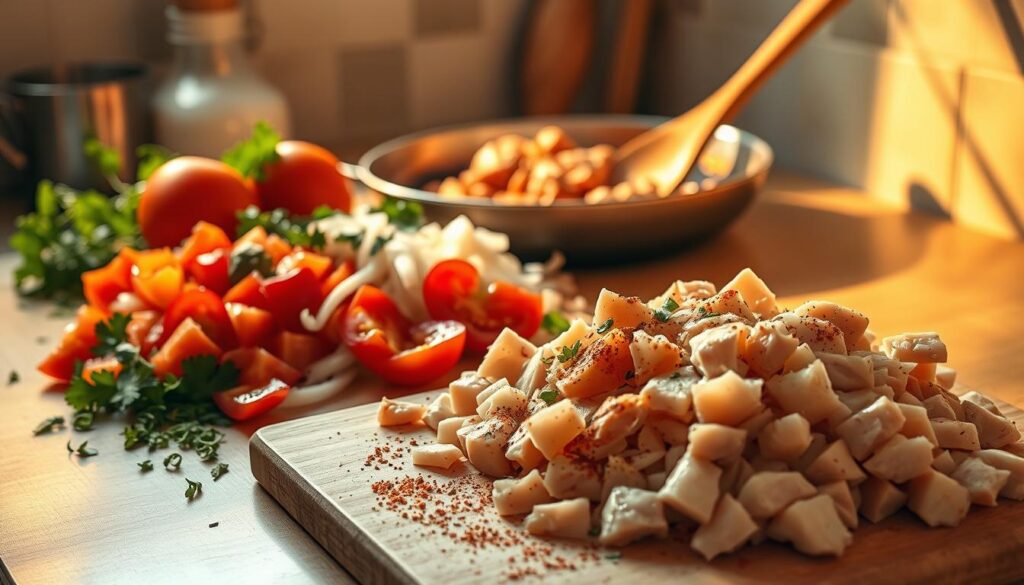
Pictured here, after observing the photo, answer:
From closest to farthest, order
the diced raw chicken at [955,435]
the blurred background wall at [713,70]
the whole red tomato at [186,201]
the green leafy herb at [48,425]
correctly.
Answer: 1. the diced raw chicken at [955,435]
2. the green leafy herb at [48,425]
3. the whole red tomato at [186,201]
4. the blurred background wall at [713,70]

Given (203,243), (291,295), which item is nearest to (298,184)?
(203,243)

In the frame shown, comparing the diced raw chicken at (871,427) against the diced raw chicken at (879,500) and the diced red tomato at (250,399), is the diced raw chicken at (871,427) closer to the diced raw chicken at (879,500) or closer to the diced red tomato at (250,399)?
the diced raw chicken at (879,500)

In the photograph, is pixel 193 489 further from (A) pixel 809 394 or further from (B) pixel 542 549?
(A) pixel 809 394

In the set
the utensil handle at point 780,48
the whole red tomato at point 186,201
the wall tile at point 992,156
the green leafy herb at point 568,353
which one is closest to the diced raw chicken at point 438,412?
the green leafy herb at point 568,353

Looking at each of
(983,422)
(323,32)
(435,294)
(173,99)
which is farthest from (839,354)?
(323,32)

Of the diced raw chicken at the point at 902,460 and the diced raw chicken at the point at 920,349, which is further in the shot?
the diced raw chicken at the point at 920,349

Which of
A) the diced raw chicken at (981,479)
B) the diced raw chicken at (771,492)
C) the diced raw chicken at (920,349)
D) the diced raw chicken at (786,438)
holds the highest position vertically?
the diced raw chicken at (920,349)

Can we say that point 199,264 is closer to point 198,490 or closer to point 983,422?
point 198,490
